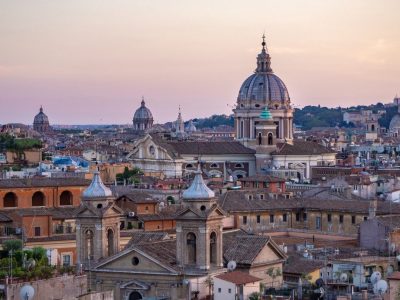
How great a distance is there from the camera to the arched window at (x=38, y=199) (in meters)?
47.7

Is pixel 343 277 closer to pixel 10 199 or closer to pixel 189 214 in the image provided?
pixel 189 214

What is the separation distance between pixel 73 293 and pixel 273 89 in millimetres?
56252

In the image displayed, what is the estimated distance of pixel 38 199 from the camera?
4778 cm

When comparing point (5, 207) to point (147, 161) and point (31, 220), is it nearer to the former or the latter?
point (31, 220)

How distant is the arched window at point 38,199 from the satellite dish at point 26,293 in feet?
64.5

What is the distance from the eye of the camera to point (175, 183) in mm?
66000

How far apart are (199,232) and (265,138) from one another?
5187 cm

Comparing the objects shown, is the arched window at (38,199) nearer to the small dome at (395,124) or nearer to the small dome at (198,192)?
the small dome at (198,192)

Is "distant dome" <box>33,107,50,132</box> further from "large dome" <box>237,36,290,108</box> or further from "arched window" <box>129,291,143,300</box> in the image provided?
"arched window" <box>129,291,143,300</box>

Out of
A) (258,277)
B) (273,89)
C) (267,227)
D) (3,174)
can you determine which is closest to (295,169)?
(273,89)

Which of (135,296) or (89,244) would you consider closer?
(135,296)

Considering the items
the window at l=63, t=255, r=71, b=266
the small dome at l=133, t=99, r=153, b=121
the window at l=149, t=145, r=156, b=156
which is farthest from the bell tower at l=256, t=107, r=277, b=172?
the small dome at l=133, t=99, r=153, b=121

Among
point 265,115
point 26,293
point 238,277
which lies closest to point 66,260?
point 238,277

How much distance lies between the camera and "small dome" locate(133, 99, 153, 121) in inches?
6324
